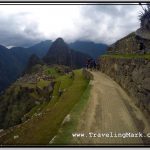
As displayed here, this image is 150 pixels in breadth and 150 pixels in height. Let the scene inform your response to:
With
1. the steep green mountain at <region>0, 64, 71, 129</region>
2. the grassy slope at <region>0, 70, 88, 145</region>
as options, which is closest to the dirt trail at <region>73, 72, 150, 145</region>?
the grassy slope at <region>0, 70, 88, 145</region>

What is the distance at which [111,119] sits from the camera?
47.1 feet

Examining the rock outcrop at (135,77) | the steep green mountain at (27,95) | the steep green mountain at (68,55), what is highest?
the steep green mountain at (68,55)

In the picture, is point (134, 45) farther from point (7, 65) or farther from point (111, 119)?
point (111, 119)

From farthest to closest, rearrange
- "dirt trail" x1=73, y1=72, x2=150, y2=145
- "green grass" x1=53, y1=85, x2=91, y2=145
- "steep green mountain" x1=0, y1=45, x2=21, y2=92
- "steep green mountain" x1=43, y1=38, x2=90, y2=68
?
"steep green mountain" x1=43, y1=38, x2=90, y2=68, "steep green mountain" x1=0, y1=45, x2=21, y2=92, "dirt trail" x1=73, y1=72, x2=150, y2=145, "green grass" x1=53, y1=85, x2=91, y2=145

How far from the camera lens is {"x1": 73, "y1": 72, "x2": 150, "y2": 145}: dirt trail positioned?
42.1 feet

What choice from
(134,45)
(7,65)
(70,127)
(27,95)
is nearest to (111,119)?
(70,127)

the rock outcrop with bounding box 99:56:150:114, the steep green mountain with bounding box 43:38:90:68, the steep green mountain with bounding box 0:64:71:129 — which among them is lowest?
the steep green mountain with bounding box 0:64:71:129

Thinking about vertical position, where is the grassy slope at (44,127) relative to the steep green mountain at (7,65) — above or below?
below

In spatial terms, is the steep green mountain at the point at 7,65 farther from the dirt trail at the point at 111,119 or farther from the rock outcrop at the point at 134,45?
the rock outcrop at the point at 134,45

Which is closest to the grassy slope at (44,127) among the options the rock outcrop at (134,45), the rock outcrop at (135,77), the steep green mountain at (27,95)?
the rock outcrop at (135,77)

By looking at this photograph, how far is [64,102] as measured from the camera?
62.5 ft

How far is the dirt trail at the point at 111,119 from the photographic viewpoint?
12820mm

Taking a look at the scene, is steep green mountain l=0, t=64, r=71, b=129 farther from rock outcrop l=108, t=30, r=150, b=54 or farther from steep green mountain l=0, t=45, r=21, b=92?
rock outcrop l=108, t=30, r=150, b=54

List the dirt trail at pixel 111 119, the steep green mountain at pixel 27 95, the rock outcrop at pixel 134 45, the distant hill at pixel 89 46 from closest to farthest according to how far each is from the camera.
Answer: the dirt trail at pixel 111 119, the distant hill at pixel 89 46, the rock outcrop at pixel 134 45, the steep green mountain at pixel 27 95
